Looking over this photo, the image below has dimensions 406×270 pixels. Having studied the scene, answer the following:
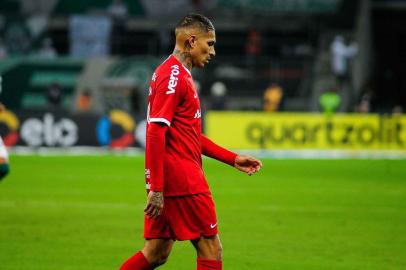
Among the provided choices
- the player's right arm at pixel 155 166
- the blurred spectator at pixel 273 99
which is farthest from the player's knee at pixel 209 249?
the blurred spectator at pixel 273 99

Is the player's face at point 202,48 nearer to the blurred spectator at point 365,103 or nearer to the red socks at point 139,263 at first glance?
the red socks at point 139,263

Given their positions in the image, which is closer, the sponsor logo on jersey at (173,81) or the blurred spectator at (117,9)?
the sponsor logo on jersey at (173,81)

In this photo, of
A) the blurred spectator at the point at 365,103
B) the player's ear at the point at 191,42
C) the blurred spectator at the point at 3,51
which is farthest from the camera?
the blurred spectator at the point at 3,51

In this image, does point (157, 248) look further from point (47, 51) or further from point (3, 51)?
point (47, 51)

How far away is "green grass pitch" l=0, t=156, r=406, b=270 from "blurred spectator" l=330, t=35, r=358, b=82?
14593 millimetres

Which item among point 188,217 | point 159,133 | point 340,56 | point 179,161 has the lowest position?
point 340,56

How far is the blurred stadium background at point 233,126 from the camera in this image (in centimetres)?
1229

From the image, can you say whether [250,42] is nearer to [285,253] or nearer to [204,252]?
[285,253]

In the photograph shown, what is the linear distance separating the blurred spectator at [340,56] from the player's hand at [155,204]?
1306 inches

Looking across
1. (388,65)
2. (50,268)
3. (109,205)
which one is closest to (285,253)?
(50,268)

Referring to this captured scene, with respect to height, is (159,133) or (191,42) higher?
(191,42)

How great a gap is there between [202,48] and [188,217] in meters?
1.23

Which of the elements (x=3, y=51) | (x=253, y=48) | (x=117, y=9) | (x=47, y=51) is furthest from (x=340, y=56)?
(x=3, y=51)

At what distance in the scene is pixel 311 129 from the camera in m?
32.4
